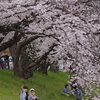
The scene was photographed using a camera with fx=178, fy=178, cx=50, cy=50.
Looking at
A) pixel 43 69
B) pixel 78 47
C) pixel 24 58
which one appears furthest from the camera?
pixel 43 69

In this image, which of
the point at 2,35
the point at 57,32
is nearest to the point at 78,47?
the point at 57,32

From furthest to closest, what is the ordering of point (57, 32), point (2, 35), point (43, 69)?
point (43, 69) < point (2, 35) < point (57, 32)

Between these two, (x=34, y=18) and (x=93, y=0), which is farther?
(x=93, y=0)

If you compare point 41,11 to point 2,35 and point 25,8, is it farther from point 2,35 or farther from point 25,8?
point 2,35

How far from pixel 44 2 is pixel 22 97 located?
185 inches

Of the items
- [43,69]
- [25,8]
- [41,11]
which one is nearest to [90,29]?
[41,11]

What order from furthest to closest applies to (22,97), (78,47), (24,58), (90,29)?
(24,58) < (90,29) < (78,47) < (22,97)

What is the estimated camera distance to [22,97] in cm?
609

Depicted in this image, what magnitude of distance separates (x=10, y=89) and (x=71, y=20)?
4.83 meters

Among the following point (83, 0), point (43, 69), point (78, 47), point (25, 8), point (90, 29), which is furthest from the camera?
point (43, 69)

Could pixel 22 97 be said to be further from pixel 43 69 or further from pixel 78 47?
pixel 43 69

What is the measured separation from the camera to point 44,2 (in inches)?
339

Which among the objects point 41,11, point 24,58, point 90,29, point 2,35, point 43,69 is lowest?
point 43,69

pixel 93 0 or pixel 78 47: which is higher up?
pixel 93 0
